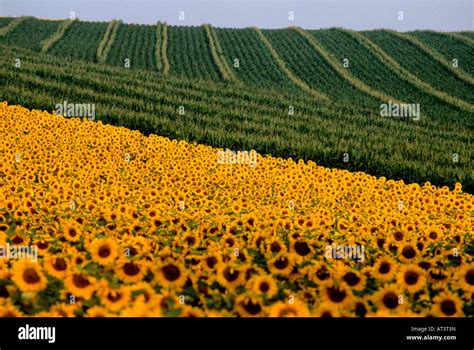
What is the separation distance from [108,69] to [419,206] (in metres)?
26.5

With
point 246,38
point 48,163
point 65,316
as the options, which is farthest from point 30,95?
point 246,38

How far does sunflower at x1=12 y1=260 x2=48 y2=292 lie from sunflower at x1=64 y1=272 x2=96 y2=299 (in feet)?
0.66

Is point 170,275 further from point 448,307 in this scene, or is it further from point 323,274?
point 448,307

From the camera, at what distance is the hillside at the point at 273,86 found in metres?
17.2

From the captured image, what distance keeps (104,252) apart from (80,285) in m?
0.54

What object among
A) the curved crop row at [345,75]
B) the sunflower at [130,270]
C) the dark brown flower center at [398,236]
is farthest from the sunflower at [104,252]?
the curved crop row at [345,75]

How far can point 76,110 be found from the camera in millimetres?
19516

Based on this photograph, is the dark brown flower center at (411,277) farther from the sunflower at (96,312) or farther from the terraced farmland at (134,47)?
the terraced farmland at (134,47)

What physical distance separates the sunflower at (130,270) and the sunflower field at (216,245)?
1 cm

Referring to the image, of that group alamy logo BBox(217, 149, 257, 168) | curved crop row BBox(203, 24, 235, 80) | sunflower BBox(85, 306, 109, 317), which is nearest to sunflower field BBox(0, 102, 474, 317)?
sunflower BBox(85, 306, 109, 317)

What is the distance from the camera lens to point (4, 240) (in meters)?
5.36
